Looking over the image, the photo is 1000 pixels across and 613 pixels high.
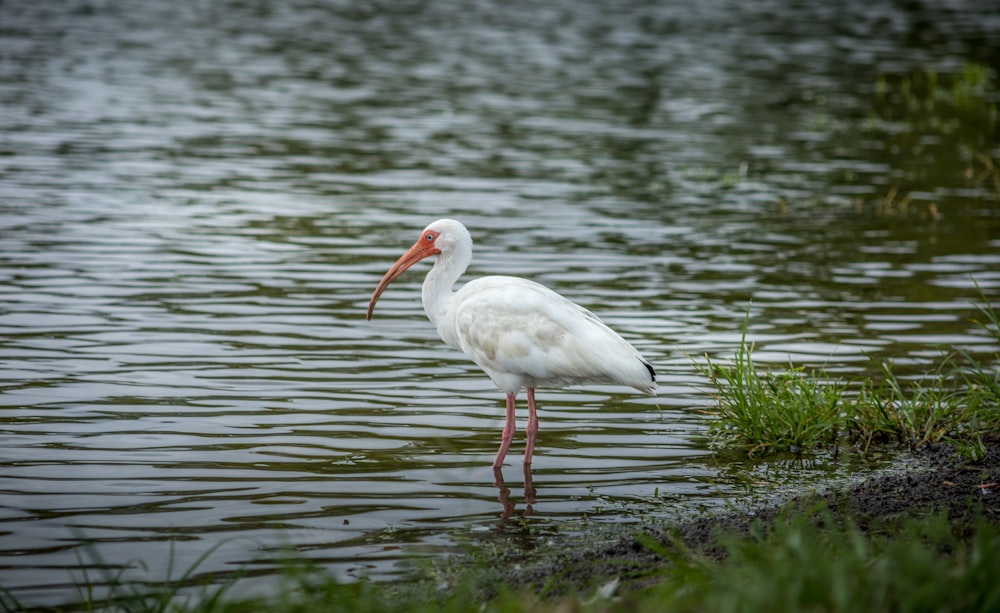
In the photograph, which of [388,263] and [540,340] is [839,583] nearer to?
[540,340]

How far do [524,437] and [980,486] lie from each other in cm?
293

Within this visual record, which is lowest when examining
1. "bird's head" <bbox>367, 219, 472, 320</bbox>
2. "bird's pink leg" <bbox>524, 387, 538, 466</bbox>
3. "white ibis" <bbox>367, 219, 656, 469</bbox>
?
"bird's pink leg" <bbox>524, 387, 538, 466</bbox>

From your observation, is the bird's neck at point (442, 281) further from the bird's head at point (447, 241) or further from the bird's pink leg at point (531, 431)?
the bird's pink leg at point (531, 431)

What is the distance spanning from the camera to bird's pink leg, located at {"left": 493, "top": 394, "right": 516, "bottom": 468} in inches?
295

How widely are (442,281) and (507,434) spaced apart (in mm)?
1117

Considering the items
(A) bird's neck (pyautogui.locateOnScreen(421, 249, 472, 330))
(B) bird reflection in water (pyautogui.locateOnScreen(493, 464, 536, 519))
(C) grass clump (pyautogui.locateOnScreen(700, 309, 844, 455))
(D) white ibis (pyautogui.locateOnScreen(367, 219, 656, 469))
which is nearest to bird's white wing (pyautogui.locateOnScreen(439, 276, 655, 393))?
(D) white ibis (pyautogui.locateOnScreen(367, 219, 656, 469))

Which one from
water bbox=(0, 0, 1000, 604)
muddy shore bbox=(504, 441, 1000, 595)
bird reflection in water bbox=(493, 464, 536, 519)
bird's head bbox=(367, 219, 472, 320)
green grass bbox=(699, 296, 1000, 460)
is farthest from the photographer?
bird's head bbox=(367, 219, 472, 320)

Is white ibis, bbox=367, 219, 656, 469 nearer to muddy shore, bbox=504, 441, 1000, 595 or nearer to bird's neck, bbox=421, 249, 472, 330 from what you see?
bird's neck, bbox=421, 249, 472, 330

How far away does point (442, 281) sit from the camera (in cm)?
808

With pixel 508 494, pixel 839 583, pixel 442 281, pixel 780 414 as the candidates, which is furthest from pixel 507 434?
pixel 839 583

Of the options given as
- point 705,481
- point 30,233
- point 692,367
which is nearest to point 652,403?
point 692,367

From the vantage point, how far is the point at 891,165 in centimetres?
1809

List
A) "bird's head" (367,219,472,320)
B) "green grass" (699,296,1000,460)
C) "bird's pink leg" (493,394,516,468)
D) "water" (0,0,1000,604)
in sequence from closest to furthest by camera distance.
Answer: "water" (0,0,1000,604) → "bird's pink leg" (493,394,516,468) → "green grass" (699,296,1000,460) → "bird's head" (367,219,472,320)

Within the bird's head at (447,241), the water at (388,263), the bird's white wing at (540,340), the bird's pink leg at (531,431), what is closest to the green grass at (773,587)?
the water at (388,263)
